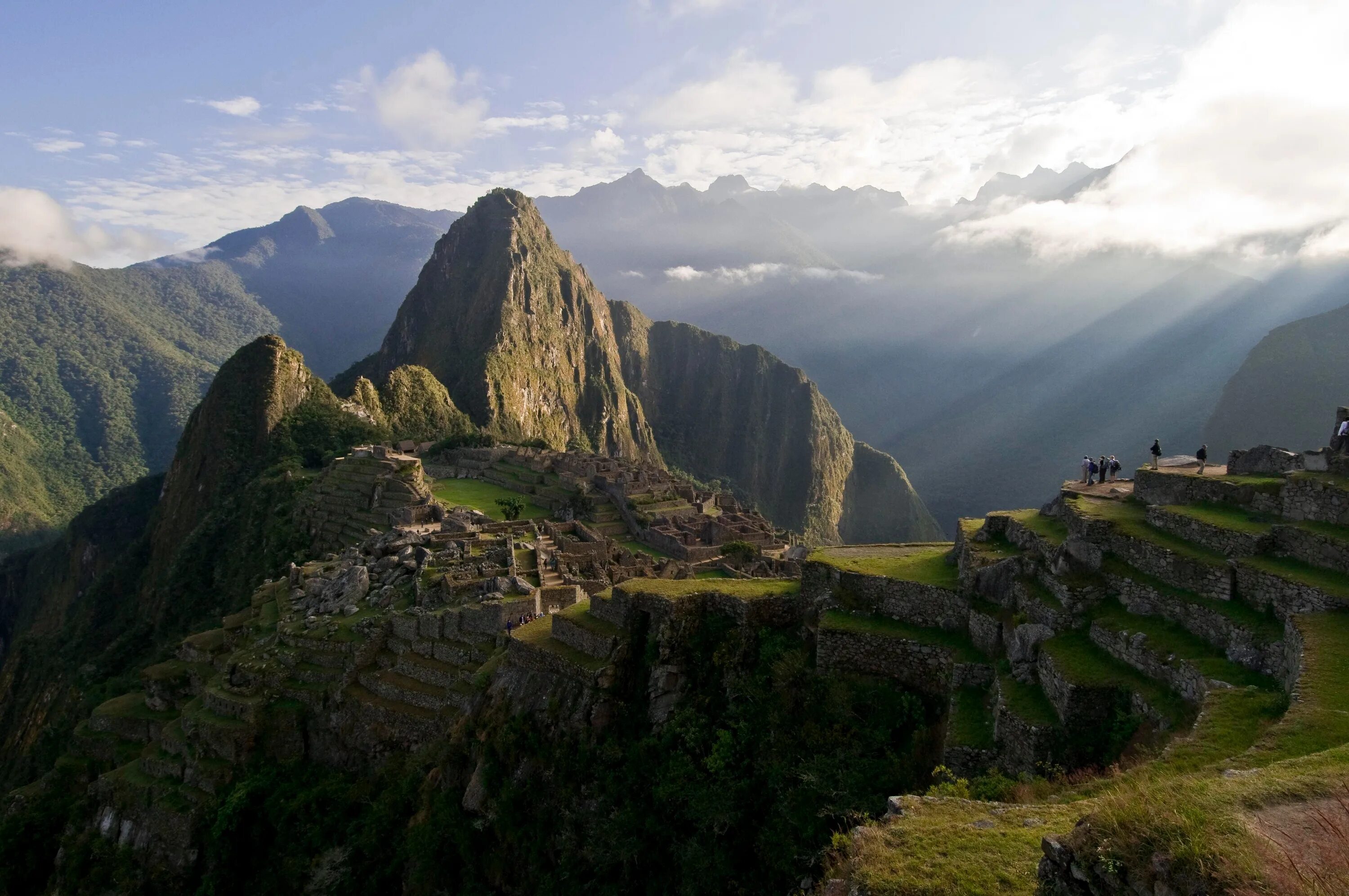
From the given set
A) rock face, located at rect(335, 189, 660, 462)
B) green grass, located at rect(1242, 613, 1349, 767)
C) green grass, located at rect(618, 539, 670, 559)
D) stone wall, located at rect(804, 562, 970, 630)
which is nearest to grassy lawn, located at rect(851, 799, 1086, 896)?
green grass, located at rect(1242, 613, 1349, 767)

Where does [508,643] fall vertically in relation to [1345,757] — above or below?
below

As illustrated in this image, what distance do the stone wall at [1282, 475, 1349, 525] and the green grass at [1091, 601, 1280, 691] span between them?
243cm

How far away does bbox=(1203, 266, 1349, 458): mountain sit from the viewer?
85.6 metres

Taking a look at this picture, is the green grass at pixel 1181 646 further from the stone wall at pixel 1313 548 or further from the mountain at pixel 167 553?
the mountain at pixel 167 553

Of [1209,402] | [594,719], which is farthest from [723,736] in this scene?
[1209,402]

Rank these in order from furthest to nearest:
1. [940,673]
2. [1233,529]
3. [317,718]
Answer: [317,718], [940,673], [1233,529]

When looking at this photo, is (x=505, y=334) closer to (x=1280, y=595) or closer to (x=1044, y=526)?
(x=1044, y=526)

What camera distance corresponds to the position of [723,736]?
38.7 ft

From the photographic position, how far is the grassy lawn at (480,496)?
59781mm

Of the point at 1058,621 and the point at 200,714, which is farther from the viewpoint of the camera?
the point at 200,714

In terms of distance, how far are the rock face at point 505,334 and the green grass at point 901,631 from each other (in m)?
144

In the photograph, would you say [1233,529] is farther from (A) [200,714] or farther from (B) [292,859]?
(A) [200,714]

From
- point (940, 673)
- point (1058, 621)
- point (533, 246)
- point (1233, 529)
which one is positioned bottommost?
point (940, 673)

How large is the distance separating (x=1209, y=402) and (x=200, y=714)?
151 m
